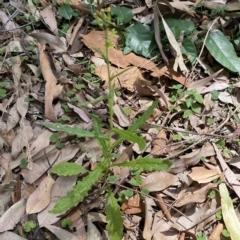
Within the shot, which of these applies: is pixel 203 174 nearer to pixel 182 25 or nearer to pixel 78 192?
pixel 78 192

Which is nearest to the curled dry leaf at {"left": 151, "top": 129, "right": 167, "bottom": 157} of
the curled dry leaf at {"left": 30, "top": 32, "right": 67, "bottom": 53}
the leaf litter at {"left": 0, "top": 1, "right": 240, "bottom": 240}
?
the leaf litter at {"left": 0, "top": 1, "right": 240, "bottom": 240}

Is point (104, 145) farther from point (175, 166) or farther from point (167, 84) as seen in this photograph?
point (167, 84)

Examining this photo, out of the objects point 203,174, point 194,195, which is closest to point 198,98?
point 203,174

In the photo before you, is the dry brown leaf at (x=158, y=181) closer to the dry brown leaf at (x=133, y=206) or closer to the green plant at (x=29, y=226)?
the dry brown leaf at (x=133, y=206)

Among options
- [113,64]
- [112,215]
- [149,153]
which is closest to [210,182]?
[149,153]

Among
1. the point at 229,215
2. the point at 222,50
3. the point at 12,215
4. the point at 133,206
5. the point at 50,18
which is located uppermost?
the point at 50,18

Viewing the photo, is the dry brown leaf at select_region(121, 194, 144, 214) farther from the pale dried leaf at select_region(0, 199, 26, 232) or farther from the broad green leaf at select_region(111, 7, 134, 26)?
the broad green leaf at select_region(111, 7, 134, 26)

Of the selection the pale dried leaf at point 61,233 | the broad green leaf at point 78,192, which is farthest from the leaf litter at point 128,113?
the broad green leaf at point 78,192
